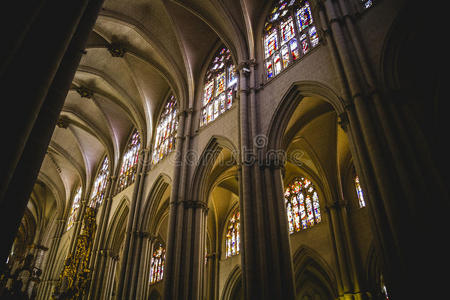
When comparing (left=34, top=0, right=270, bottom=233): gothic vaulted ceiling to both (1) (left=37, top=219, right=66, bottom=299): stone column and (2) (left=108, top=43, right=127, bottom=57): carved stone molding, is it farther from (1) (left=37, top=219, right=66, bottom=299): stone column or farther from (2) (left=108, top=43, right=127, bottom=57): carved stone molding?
(1) (left=37, top=219, right=66, bottom=299): stone column

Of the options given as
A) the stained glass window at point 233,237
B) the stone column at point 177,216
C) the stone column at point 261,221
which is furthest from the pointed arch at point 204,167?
the stained glass window at point 233,237

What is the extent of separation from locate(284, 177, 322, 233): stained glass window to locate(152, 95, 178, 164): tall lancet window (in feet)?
18.9

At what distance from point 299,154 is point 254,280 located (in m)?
8.02

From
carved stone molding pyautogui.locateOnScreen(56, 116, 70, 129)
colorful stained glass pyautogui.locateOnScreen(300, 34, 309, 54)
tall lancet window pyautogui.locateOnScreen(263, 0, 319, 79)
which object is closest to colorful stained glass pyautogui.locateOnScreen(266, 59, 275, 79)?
tall lancet window pyautogui.locateOnScreen(263, 0, 319, 79)

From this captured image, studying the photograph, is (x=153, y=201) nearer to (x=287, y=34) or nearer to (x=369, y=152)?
(x=287, y=34)

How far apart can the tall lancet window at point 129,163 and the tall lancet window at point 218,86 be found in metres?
6.10

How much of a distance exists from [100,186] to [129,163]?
3.85 m

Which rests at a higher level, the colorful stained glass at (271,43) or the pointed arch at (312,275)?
the colorful stained glass at (271,43)

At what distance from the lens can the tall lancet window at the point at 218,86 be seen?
1265cm

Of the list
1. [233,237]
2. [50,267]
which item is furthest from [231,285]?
[50,267]

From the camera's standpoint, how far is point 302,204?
15375 mm

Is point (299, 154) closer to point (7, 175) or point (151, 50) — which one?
point (151, 50)

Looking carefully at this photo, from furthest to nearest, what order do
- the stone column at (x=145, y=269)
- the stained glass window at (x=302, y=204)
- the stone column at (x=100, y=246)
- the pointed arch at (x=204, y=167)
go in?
the stone column at (x=100, y=246) < the stained glass window at (x=302, y=204) < the stone column at (x=145, y=269) < the pointed arch at (x=204, y=167)

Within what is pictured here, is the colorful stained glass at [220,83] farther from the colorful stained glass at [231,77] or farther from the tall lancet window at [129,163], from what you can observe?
the tall lancet window at [129,163]
